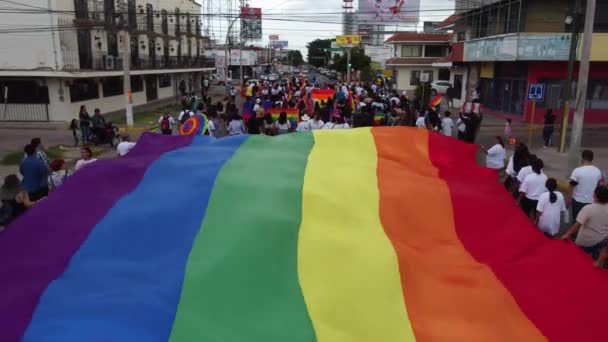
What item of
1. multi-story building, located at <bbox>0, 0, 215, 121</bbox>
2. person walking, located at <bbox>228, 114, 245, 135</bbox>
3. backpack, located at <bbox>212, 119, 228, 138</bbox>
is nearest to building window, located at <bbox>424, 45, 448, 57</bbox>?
multi-story building, located at <bbox>0, 0, 215, 121</bbox>

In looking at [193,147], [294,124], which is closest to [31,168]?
[193,147]

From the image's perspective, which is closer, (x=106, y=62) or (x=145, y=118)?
(x=145, y=118)

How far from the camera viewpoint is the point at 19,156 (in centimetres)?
1520

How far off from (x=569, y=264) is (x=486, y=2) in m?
25.7

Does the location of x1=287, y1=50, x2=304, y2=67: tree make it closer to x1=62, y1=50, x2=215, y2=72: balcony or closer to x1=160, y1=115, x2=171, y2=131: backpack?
x1=62, y1=50, x2=215, y2=72: balcony

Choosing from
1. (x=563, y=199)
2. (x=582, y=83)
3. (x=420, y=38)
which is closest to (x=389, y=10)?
(x=420, y=38)

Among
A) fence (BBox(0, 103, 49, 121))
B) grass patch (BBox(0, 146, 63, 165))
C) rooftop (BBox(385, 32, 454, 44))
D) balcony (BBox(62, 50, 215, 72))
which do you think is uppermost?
rooftop (BBox(385, 32, 454, 44))

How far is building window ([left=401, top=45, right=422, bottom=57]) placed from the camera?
51469 millimetres

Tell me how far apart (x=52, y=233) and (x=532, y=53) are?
22.2 m

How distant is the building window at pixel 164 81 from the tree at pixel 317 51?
8207 cm

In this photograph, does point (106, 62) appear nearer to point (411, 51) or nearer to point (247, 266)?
point (247, 266)

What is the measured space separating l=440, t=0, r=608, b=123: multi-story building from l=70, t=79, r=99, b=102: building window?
19.4m

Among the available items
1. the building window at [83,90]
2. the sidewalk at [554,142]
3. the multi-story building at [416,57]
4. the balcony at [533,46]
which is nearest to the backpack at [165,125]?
the sidewalk at [554,142]

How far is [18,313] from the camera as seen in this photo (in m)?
3.65
